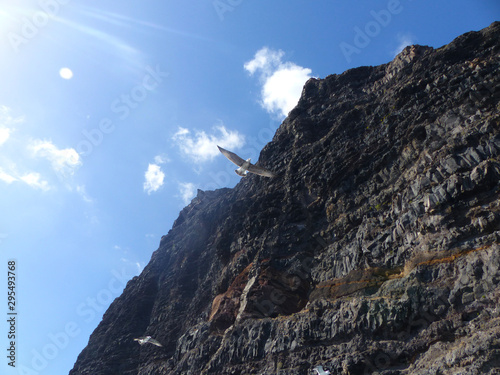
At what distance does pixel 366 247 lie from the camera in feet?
70.9

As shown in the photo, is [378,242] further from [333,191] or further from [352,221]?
[333,191]

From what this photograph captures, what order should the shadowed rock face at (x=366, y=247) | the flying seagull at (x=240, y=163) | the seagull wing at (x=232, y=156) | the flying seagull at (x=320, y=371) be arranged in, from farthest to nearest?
the seagull wing at (x=232, y=156)
the flying seagull at (x=240, y=163)
the flying seagull at (x=320, y=371)
the shadowed rock face at (x=366, y=247)

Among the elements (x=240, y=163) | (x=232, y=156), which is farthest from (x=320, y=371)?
(x=232, y=156)

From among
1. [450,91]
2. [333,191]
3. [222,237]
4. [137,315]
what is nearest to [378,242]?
[333,191]

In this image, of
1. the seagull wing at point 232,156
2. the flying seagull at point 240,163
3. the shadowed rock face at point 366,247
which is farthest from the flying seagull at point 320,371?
the seagull wing at point 232,156

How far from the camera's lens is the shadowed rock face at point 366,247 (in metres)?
15.8

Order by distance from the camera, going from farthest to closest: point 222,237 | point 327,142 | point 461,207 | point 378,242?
point 222,237, point 327,142, point 378,242, point 461,207

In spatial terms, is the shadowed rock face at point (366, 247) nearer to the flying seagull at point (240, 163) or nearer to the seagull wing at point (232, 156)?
the flying seagull at point (240, 163)

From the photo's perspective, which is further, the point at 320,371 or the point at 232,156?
the point at 232,156

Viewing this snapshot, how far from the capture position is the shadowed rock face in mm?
15781

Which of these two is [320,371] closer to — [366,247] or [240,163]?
[366,247]

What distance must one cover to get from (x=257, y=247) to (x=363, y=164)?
10.5m

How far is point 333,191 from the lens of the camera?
28.1 meters

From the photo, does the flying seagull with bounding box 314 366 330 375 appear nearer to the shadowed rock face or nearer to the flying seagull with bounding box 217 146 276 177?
the shadowed rock face
